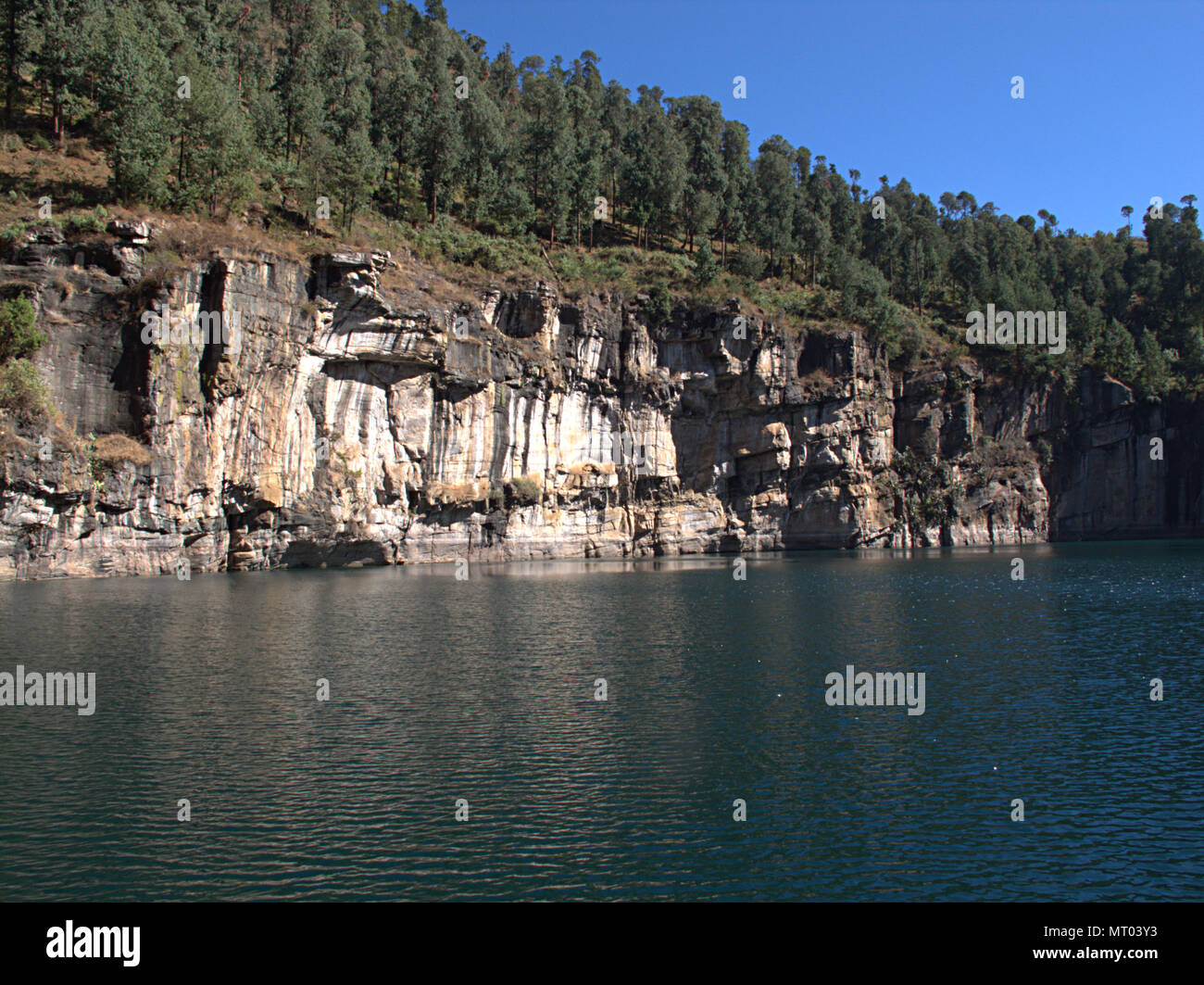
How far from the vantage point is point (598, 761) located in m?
17.8

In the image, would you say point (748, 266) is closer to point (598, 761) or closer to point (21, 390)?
point (21, 390)

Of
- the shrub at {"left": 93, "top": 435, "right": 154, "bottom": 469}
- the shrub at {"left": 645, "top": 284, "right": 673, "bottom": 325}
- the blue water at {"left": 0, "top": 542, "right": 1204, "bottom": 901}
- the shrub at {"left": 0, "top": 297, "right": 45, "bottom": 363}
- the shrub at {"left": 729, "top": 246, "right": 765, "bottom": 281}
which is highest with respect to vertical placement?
the shrub at {"left": 729, "top": 246, "right": 765, "bottom": 281}

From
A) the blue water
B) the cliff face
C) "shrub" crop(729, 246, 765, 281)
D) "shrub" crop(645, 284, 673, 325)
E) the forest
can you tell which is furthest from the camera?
"shrub" crop(729, 246, 765, 281)

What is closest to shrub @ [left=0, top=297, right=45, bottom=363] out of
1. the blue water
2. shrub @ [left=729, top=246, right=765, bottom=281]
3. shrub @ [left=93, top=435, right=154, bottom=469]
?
shrub @ [left=93, top=435, right=154, bottom=469]

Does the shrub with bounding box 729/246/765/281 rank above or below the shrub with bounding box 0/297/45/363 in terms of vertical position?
above

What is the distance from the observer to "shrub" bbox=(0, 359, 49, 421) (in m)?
48.1

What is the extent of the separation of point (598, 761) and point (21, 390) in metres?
46.1

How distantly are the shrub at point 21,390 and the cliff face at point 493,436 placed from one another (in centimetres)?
122

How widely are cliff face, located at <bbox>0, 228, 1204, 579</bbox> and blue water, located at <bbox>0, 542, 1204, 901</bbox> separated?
19610mm

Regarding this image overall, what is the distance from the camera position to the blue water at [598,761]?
1289 cm

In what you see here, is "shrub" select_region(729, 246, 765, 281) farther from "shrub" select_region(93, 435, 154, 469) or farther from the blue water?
the blue water

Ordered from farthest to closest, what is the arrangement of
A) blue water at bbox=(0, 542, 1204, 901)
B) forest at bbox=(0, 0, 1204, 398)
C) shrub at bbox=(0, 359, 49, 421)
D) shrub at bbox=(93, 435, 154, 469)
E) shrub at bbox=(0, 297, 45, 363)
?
1. forest at bbox=(0, 0, 1204, 398)
2. shrub at bbox=(93, 435, 154, 469)
3. shrub at bbox=(0, 297, 45, 363)
4. shrub at bbox=(0, 359, 49, 421)
5. blue water at bbox=(0, 542, 1204, 901)

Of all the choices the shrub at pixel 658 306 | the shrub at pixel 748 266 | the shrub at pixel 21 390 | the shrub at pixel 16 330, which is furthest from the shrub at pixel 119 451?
the shrub at pixel 748 266
